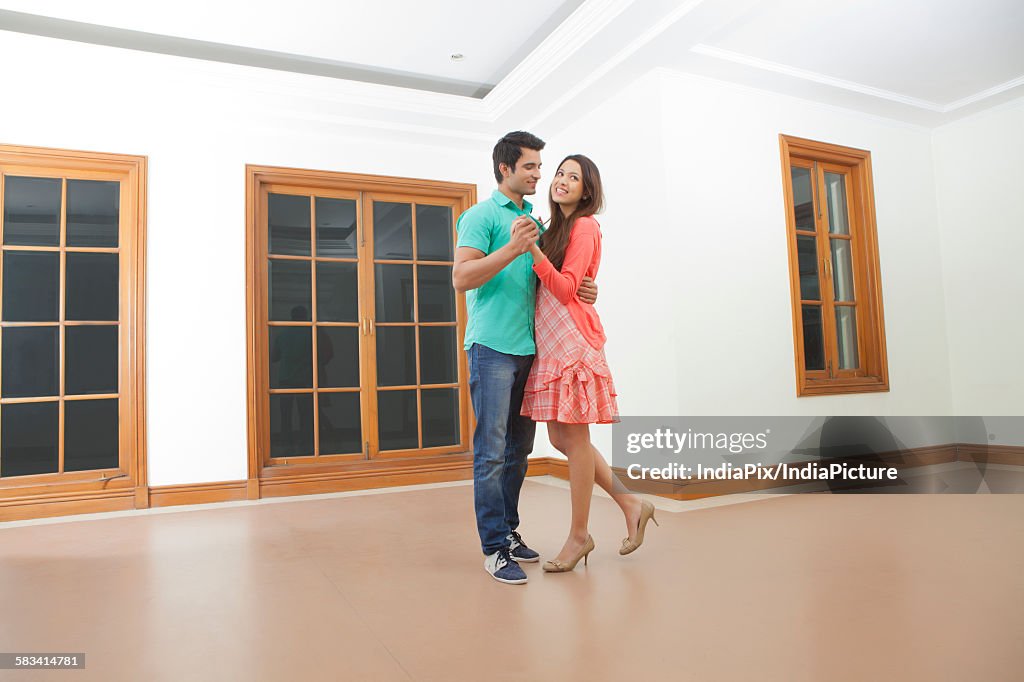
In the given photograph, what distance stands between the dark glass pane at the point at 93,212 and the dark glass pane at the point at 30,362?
58 centimetres

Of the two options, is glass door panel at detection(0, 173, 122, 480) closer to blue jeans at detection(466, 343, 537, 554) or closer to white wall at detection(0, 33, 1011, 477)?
white wall at detection(0, 33, 1011, 477)

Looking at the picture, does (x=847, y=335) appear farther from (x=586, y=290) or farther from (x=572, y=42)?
(x=586, y=290)

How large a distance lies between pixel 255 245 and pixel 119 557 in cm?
218

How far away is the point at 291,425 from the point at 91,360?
1224mm

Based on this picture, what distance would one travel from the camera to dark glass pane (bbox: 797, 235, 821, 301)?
14.0 feet

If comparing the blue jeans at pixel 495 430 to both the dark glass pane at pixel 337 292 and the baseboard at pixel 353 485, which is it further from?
the dark glass pane at pixel 337 292

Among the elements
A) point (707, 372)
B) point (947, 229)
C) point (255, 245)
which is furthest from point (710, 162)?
point (255, 245)

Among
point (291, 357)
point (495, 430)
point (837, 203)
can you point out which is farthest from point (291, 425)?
point (837, 203)

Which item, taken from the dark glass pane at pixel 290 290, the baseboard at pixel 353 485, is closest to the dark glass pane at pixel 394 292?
the dark glass pane at pixel 290 290

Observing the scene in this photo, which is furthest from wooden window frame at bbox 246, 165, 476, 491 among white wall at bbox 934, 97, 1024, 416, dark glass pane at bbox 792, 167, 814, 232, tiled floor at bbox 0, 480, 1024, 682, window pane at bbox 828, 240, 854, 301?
white wall at bbox 934, 97, 1024, 416

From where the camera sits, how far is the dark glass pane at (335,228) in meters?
4.66

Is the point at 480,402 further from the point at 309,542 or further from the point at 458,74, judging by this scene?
the point at 458,74

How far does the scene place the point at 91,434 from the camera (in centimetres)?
397

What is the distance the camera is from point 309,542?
2902mm
